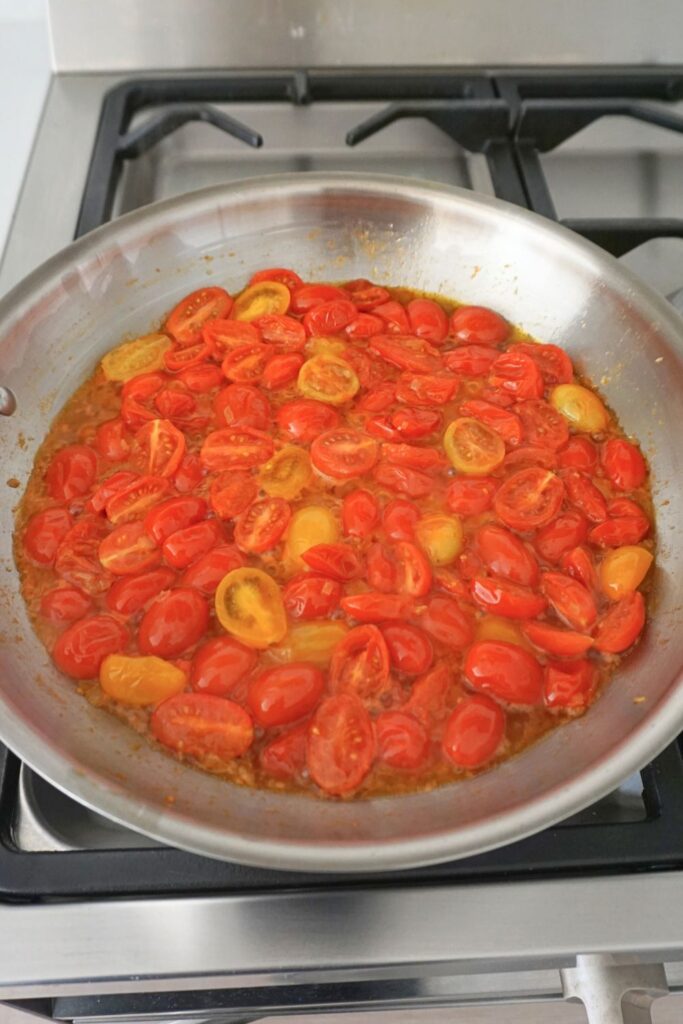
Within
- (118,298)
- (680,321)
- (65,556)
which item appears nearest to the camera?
(65,556)

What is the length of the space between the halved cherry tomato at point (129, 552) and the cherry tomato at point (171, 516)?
1 centimetres

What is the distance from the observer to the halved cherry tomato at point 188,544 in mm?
1065

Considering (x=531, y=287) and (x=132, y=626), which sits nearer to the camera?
(x=132, y=626)

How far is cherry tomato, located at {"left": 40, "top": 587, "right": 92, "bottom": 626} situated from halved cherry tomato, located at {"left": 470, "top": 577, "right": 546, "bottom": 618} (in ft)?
1.52

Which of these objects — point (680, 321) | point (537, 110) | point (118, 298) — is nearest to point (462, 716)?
point (680, 321)

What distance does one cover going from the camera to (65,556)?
3.46 ft

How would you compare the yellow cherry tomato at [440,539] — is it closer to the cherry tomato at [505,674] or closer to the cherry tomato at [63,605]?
the cherry tomato at [505,674]

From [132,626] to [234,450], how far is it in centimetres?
28

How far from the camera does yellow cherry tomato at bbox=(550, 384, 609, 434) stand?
1.23m

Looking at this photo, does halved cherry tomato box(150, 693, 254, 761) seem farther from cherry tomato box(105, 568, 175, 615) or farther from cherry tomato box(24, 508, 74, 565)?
cherry tomato box(24, 508, 74, 565)

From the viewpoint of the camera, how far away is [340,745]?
2.96 feet

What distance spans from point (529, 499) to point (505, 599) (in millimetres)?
169

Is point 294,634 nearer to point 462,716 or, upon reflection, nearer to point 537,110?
point 462,716

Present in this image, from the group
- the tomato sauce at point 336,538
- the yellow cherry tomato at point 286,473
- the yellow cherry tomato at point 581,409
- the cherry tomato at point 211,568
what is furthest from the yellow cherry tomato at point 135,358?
the yellow cherry tomato at point 581,409
